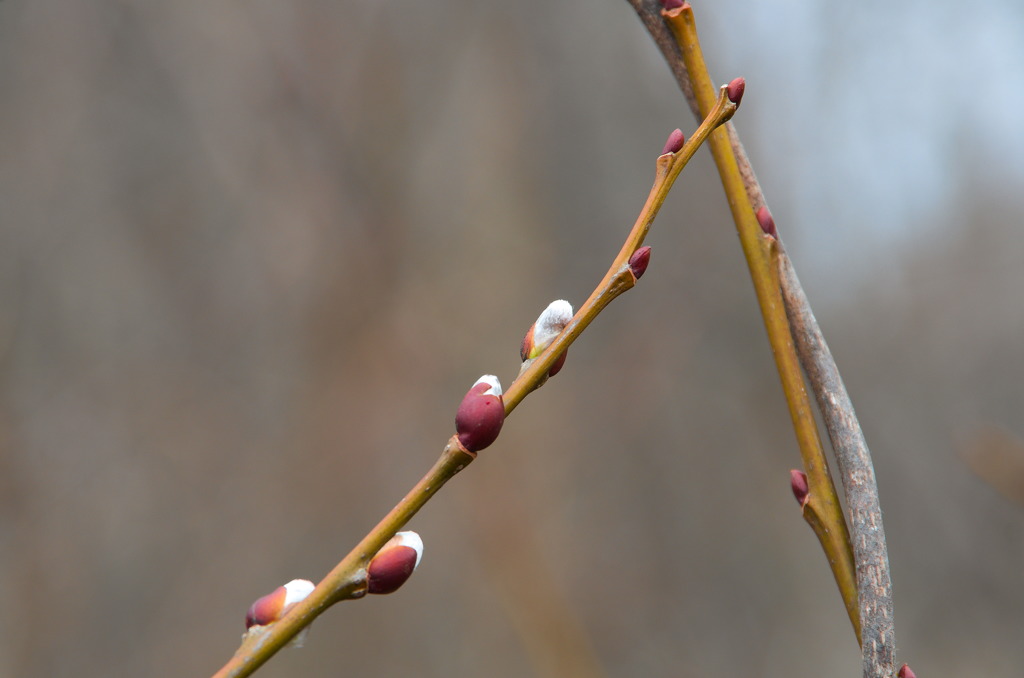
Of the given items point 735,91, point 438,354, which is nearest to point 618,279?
point 735,91

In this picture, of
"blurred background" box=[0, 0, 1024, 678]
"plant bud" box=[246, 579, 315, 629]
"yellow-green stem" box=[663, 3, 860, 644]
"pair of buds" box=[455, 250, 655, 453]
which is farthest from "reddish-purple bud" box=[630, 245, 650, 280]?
"blurred background" box=[0, 0, 1024, 678]

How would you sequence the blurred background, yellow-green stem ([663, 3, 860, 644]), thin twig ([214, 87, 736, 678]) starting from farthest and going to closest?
the blurred background, yellow-green stem ([663, 3, 860, 644]), thin twig ([214, 87, 736, 678])

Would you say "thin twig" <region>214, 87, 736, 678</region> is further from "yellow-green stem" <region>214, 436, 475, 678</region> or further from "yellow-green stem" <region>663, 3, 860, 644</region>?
"yellow-green stem" <region>663, 3, 860, 644</region>

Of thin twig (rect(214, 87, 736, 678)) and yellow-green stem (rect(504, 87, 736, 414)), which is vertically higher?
yellow-green stem (rect(504, 87, 736, 414))

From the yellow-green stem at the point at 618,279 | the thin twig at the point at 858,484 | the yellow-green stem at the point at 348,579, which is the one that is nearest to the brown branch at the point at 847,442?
the thin twig at the point at 858,484

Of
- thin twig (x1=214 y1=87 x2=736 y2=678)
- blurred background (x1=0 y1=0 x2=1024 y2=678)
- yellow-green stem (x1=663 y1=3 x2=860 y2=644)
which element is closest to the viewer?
thin twig (x1=214 y1=87 x2=736 y2=678)

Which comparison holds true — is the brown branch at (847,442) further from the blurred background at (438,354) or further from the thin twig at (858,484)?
the blurred background at (438,354)

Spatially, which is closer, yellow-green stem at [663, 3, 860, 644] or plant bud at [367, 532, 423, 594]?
plant bud at [367, 532, 423, 594]

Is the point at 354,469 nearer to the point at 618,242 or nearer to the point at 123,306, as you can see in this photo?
the point at 123,306
